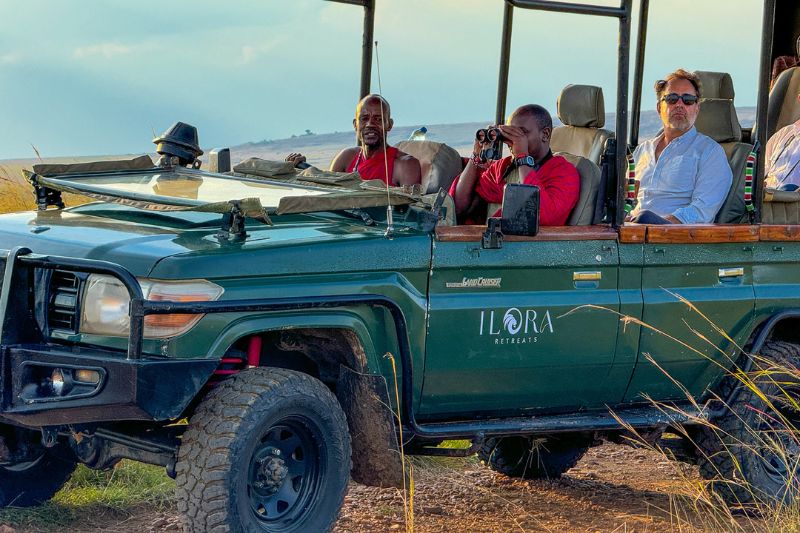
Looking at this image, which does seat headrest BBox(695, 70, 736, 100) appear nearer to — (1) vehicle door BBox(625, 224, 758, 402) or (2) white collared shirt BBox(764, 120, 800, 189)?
(2) white collared shirt BBox(764, 120, 800, 189)

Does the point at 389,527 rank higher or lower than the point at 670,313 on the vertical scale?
lower

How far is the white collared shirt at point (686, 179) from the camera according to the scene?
20.2 feet

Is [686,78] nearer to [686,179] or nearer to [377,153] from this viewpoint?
[686,179]

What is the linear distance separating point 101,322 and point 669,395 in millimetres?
2659

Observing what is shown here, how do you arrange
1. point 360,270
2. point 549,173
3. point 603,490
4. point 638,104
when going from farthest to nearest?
point 638,104 → point 603,490 → point 549,173 → point 360,270

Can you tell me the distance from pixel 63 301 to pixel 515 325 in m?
1.76

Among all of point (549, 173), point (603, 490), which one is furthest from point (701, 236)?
point (603, 490)

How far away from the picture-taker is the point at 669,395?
573 cm

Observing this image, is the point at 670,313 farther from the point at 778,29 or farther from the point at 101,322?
the point at 778,29

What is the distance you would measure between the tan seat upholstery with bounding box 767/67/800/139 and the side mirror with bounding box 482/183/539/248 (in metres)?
3.51

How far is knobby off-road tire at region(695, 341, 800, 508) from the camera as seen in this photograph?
5891mm

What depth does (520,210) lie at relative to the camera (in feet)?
15.9

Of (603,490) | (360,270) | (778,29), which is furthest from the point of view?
(778,29)

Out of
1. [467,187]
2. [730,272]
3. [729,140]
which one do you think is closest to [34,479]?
[467,187]
